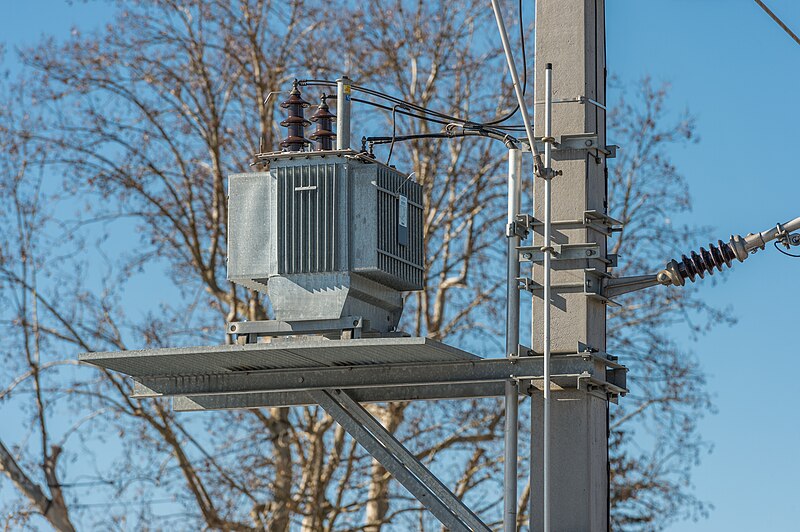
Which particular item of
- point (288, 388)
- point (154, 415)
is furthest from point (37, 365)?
point (288, 388)

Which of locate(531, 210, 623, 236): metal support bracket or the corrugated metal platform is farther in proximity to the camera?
locate(531, 210, 623, 236): metal support bracket

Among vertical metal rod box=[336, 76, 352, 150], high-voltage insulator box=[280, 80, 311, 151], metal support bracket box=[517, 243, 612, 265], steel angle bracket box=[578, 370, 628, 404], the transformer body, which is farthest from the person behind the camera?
high-voltage insulator box=[280, 80, 311, 151]

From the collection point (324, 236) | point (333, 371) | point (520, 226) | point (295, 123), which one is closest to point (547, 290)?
point (520, 226)

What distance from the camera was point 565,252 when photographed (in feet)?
26.3

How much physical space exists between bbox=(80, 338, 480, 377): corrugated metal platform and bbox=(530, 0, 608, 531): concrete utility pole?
58 centimetres

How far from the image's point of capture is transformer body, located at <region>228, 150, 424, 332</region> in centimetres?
808

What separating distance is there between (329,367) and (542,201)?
5.12 ft

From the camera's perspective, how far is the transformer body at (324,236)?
8.08 meters

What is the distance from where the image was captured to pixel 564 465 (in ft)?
25.4

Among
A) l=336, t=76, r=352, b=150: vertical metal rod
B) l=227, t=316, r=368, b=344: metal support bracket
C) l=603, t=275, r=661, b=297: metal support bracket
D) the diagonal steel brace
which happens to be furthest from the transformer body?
l=603, t=275, r=661, b=297: metal support bracket

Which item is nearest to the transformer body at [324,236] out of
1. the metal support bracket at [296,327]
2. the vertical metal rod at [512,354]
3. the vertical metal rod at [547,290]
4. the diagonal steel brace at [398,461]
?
the metal support bracket at [296,327]

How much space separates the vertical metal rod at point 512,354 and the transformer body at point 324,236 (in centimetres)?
64

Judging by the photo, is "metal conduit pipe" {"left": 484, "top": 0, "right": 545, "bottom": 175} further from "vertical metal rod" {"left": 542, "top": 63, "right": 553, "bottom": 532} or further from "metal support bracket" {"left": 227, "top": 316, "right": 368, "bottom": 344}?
"metal support bracket" {"left": 227, "top": 316, "right": 368, "bottom": 344}

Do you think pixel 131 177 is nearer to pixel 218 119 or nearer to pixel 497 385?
pixel 218 119
